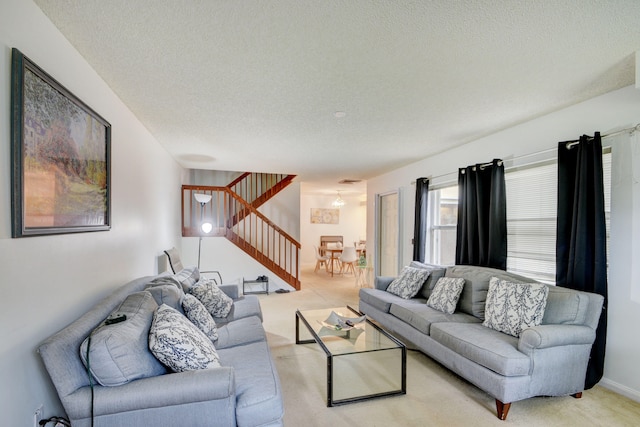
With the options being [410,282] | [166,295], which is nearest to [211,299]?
[166,295]

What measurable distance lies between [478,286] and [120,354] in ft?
9.65

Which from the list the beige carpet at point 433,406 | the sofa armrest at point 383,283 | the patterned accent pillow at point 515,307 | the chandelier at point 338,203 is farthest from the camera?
the chandelier at point 338,203

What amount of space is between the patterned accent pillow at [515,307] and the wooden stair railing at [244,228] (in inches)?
157

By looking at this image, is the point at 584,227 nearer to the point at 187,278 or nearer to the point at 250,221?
the point at 187,278

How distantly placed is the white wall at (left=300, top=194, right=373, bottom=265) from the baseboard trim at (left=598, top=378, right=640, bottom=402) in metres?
7.97

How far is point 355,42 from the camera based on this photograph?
Answer: 1745 mm

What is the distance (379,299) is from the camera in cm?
364

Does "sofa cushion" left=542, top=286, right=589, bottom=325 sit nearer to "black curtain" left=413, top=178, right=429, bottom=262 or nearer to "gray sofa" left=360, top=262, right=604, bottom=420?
"gray sofa" left=360, top=262, right=604, bottom=420

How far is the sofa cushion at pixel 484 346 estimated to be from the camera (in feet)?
6.68

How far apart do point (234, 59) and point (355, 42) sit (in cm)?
77

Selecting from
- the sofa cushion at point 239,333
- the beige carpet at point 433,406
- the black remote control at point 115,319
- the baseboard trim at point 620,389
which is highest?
the black remote control at point 115,319

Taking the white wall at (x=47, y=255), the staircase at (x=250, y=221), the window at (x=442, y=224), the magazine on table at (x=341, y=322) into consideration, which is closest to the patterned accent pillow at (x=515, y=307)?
the magazine on table at (x=341, y=322)

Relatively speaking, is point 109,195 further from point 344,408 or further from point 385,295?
point 385,295

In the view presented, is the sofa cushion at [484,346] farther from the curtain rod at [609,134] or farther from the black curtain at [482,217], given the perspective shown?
the curtain rod at [609,134]
